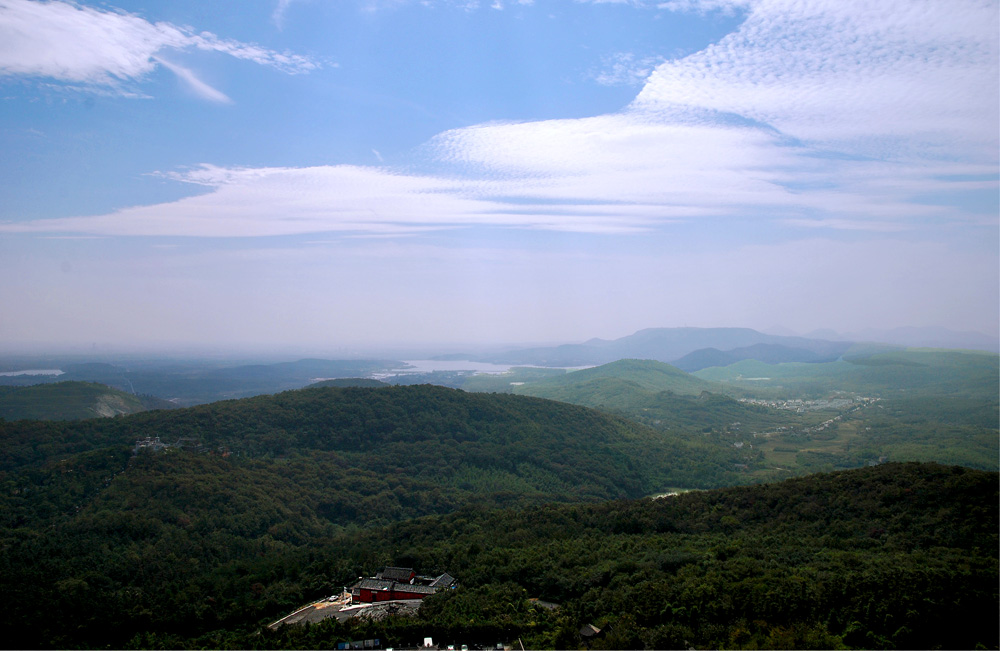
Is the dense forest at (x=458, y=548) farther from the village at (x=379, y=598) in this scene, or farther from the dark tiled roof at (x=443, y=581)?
the village at (x=379, y=598)

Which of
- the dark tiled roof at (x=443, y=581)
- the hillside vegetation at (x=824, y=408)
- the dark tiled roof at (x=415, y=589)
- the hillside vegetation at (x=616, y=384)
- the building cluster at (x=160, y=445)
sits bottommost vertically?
the hillside vegetation at (x=824, y=408)

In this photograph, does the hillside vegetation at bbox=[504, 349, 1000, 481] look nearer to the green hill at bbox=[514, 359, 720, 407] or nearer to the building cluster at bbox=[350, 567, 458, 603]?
the green hill at bbox=[514, 359, 720, 407]

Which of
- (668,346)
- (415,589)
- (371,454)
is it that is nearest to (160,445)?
(371,454)

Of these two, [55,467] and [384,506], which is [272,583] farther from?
[55,467]

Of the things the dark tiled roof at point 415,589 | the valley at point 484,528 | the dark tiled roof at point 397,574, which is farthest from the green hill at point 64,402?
the dark tiled roof at point 415,589

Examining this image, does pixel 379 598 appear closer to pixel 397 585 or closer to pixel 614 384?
pixel 397 585

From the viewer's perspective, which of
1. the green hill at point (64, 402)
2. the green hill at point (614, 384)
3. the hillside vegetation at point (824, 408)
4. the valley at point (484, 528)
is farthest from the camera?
the green hill at point (614, 384)
